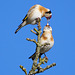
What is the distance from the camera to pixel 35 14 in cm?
849

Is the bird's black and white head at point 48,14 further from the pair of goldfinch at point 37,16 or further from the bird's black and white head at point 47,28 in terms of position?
the bird's black and white head at point 47,28

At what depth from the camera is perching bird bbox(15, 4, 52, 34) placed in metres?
8.45

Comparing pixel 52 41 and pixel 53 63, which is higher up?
pixel 52 41

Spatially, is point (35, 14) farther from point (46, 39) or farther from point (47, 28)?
point (46, 39)

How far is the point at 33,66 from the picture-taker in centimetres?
668

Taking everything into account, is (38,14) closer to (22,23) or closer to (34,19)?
(34,19)

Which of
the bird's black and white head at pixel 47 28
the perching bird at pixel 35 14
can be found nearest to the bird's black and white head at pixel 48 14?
the perching bird at pixel 35 14

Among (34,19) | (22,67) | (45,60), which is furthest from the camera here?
(34,19)

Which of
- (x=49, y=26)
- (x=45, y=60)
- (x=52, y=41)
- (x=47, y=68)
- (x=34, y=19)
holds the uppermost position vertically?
(x=34, y=19)

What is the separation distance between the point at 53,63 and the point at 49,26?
178 cm

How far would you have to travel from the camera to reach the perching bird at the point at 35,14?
8445 mm

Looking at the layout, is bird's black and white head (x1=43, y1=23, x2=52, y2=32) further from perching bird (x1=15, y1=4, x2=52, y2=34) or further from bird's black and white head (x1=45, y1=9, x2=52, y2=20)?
bird's black and white head (x1=45, y1=9, x2=52, y2=20)

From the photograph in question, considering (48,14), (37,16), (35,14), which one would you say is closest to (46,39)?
(37,16)

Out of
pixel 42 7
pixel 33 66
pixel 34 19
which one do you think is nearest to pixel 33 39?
pixel 33 66
